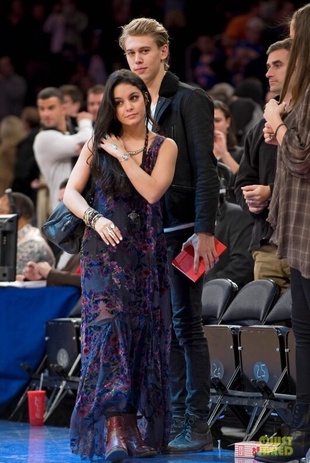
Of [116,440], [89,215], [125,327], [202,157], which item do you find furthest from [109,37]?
[116,440]

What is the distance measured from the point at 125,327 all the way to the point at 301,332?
2.65 feet

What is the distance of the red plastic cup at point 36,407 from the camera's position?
7.00 meters

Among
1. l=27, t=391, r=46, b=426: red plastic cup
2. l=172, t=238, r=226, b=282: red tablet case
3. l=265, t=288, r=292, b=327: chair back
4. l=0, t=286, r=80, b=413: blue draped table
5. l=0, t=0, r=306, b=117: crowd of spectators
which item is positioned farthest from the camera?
l=0, t=0, r=306, b=117: crowd of spectators

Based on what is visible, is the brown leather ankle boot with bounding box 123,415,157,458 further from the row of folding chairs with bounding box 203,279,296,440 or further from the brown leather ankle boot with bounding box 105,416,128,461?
the row of folding chairs with bounding box 203,279,296,440

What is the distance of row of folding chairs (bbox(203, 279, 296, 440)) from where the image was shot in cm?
580

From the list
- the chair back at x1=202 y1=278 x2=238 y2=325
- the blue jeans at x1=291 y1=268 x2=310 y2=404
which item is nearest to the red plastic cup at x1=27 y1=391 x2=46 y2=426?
the chair back at x1=202 y1=278 x2=238 y2=325

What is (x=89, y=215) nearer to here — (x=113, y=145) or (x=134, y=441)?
(x=113, y=145)

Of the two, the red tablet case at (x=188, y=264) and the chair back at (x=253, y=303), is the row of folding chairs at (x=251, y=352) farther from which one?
the red tablet case at (x=188, y=264)

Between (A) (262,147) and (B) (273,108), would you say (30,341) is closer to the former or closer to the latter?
(A) (262,147)

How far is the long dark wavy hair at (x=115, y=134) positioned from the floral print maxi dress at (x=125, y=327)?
2.4 inches

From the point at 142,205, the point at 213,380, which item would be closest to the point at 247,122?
the point at 213,380

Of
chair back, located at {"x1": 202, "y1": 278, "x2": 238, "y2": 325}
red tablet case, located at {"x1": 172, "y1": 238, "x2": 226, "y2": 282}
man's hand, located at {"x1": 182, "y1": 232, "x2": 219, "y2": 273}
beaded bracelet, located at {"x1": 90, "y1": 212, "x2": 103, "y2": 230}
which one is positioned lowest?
chair back, located at {"x1": 202, "y1": 278, "x2": 238, "y2": 325}

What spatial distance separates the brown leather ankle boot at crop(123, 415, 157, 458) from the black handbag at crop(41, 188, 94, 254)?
82 cm

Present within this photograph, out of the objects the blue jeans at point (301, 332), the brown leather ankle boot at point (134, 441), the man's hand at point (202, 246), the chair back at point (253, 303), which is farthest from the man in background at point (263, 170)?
the brown leather ankle boot at point (134, 441)
